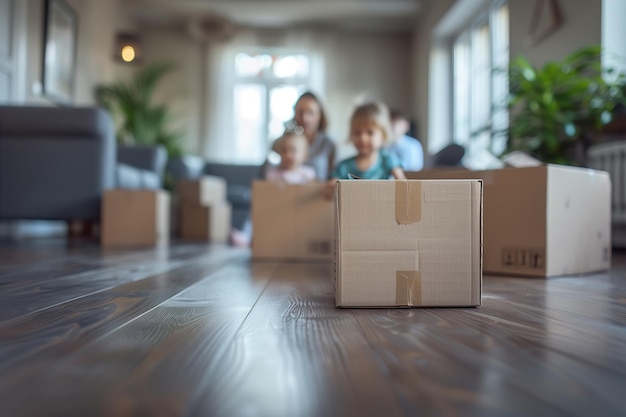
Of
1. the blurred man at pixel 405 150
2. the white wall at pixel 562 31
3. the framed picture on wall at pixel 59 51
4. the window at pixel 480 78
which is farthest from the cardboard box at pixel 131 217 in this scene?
the white wall at pixel 562 31

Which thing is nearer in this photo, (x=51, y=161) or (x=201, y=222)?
(x=51, y=161)

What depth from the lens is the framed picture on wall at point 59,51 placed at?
181 inches

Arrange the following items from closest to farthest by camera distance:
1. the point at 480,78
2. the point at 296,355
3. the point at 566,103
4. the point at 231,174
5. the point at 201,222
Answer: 1. the point at 296,355
2. the point at 566,103
3. the point at 201,222
4. the point at 480,78
5. the point at 231,174

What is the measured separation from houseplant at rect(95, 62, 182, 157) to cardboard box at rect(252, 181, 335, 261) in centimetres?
402

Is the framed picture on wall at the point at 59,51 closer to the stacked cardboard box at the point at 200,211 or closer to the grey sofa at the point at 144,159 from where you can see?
the grey sofa at the point at 144,159

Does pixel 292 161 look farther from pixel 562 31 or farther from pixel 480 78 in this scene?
pixel 480 78

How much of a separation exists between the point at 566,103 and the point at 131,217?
2.49 m

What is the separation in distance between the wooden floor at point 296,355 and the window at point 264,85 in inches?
231

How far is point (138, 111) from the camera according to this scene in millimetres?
6000

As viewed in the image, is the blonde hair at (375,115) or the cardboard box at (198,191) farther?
the cardboard box at (198,191)

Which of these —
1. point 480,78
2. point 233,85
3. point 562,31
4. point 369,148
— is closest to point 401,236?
point 369,148

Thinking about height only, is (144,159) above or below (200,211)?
above

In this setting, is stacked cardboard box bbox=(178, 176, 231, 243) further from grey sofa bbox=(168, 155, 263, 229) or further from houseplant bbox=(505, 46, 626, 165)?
houseplant bbox=(505, 46, 626, 165)

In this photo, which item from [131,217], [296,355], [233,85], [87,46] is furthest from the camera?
[233,85]
